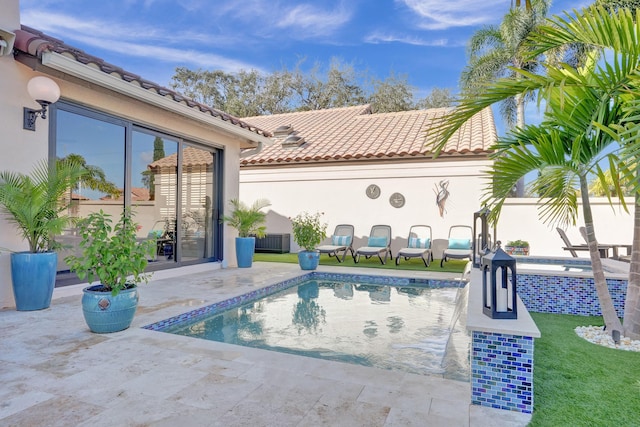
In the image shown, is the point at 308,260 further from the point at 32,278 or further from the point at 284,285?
the point at 32,278

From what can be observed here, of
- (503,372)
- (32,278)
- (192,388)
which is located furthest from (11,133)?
(503,372)

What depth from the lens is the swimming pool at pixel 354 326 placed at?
13.4ft

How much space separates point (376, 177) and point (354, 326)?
776 cm

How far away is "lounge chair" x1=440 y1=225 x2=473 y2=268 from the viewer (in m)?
9.80

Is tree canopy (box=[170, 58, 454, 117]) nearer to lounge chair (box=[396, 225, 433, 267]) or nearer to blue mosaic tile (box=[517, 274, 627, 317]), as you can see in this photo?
lounge chair (box=[396, 225, 433, 267])

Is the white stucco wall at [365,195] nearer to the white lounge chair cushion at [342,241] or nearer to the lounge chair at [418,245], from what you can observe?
the lounge chair at [418,245]

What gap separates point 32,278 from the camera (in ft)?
16.1

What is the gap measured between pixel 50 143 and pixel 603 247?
1158 cm

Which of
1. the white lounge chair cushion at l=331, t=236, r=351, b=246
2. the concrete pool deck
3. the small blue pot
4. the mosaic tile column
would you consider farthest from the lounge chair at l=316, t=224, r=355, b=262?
the mosaic tile column

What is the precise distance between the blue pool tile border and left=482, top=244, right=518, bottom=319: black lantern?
363 cm

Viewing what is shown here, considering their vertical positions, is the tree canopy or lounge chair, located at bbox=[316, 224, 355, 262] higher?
the tree canopy

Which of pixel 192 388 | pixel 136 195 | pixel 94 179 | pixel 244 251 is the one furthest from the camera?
pixel 244 251

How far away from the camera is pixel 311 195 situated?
13.2 metres

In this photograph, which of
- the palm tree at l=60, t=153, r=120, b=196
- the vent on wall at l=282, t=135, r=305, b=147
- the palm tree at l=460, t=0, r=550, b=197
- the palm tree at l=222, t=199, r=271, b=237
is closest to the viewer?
the palm tree at l=60, t=153, r=120, b=196
